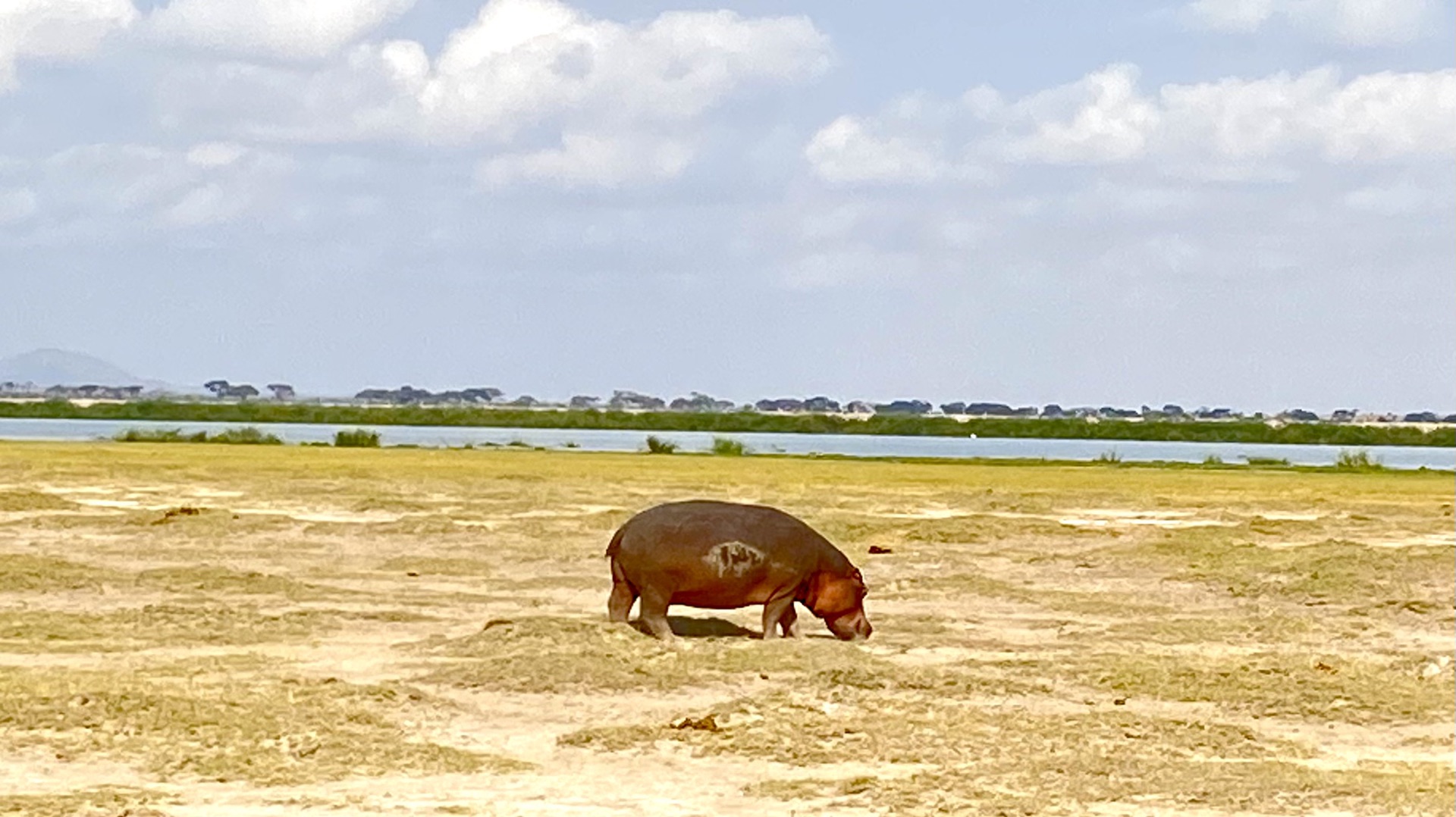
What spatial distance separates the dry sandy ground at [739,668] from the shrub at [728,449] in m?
34.4

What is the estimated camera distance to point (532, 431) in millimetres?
113000

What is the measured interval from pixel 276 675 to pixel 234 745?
3.13 m

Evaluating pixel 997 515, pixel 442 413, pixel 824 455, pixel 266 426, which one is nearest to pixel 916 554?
pixel 997 515

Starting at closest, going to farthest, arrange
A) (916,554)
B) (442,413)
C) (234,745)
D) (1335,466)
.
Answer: (234,745), (916,554), (1335,466), (442,413)

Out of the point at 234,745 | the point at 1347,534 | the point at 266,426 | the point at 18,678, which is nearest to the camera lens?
the point at 234,745

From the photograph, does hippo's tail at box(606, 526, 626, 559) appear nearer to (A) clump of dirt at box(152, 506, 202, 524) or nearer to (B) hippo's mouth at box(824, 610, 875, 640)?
(B) hippo's mouth at box(824, 610, 875, 640)

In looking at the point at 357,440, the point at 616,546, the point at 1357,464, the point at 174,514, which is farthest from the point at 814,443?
the point at 616,546

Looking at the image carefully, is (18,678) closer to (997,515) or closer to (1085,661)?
(1085,661)

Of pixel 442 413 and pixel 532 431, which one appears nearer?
pixel 532 431

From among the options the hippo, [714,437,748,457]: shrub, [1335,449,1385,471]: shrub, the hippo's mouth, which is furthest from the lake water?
the hippo

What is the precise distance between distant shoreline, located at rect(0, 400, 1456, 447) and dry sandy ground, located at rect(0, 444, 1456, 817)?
8615cm

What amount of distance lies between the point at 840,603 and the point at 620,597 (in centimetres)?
172

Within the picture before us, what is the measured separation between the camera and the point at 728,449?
232ft

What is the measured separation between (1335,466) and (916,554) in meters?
43.1
